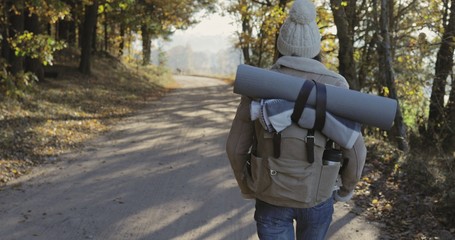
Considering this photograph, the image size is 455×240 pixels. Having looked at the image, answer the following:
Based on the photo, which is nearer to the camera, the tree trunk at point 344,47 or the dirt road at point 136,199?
the dirt road at point 136,199

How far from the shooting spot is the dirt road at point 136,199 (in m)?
5.55

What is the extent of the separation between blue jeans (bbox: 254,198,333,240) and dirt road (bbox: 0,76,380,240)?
9.36 feet

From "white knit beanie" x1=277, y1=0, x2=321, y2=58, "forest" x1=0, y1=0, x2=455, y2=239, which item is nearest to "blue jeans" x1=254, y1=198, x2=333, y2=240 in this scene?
"white knit beanie" x1=277, y1=0, x2=321, y2=58

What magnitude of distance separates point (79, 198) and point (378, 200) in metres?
4.23

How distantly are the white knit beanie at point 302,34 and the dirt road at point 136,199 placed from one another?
3315mm

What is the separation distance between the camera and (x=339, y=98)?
245 cm

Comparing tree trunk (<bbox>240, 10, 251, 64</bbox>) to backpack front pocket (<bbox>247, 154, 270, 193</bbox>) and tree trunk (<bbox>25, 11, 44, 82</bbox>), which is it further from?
backpack front pocket (<bbox>247, 154, 270, 193</bbox>)

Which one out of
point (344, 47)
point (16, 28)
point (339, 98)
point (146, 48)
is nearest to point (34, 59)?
point (16, 28)

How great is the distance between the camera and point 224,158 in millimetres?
9727

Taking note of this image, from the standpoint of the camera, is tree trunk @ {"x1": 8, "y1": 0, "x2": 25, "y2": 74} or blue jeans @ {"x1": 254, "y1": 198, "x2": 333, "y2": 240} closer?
blue jeans @ {"x1": 254, "y1": 198, "x2": 333, "y2": 240}

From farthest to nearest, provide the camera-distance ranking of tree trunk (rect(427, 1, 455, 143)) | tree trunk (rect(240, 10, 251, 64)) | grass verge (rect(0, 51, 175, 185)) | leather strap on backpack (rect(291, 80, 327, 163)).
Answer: tree trunk (rect(240, 10, 251, 64)) → tree trunk (rect(427, 1, 455, 143)) → grass verge (rect(0, 51, 175, 185)) → leather strap on backpack (rect(291, 80, 327, 163))

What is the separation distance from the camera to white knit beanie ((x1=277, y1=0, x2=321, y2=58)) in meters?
2.65

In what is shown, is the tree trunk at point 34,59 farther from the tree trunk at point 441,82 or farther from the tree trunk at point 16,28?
the tree trunk at point 441,82

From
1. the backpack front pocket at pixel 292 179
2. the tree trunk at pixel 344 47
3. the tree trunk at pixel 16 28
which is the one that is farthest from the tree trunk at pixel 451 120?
the tree trunk at pixel 16 28
